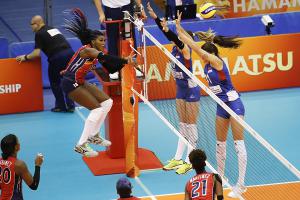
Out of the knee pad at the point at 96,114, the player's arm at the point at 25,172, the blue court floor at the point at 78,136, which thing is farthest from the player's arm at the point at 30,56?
the player's arm at the point at 25,172

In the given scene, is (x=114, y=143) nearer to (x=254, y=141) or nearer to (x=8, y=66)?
(x=254, y=141)

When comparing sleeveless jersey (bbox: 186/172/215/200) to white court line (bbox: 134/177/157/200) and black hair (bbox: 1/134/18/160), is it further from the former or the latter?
white court line (bbox: 134/177/157/200)

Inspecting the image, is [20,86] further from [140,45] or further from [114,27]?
[140,45]

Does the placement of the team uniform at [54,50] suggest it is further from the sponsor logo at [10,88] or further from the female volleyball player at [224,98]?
the female volleyball player at [224,98]

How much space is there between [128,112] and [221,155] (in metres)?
2.12

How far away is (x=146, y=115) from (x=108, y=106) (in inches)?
217

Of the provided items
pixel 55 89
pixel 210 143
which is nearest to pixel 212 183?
pixel 210 143

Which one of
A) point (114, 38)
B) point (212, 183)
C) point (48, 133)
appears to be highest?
point (114, 38)

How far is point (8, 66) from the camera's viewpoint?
1823 centimetres

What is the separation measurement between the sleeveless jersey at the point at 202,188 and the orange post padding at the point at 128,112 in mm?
4432

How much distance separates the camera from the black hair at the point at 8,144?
9703mm

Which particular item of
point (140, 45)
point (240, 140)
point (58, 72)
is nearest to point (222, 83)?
point (240, 140)

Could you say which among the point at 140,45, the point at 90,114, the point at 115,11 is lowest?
the point at 90,114

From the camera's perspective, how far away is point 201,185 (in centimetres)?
927
